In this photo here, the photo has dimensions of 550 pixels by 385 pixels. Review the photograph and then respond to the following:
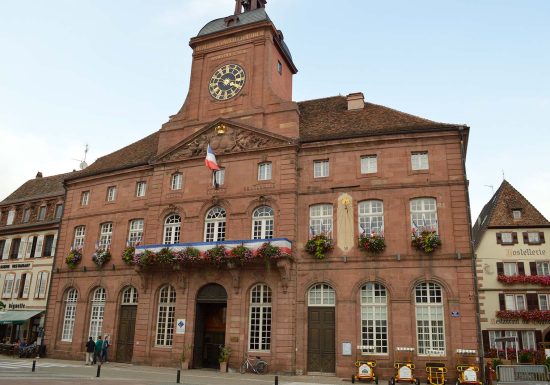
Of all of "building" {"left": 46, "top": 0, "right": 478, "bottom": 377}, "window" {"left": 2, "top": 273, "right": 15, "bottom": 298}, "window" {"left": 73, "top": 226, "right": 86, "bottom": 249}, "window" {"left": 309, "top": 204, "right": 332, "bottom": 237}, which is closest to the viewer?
"building" {"left": 46, "top": 0, "right": 478, "bottom": 377}

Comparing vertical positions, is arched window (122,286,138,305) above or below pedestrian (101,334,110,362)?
above

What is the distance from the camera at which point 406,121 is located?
25.8 meters

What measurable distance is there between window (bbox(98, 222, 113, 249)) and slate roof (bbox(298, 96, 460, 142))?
1367cm

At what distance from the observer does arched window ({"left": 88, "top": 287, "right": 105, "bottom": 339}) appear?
29.4 metres

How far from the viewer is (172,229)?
2830 centimetres

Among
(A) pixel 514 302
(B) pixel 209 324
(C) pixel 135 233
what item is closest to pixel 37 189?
(C) pixel 135 233

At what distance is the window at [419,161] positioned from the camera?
24.4m

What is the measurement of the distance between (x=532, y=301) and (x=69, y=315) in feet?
105

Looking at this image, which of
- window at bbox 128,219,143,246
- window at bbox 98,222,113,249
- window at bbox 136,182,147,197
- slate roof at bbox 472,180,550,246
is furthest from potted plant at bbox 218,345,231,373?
slate roof at bbox 472,180,550,246

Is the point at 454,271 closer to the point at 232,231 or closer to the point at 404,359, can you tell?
the point at 404,359

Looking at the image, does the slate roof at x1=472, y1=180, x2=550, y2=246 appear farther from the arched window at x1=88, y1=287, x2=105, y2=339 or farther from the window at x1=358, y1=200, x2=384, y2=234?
the arched window at x1=88, y1=287, x2=105, y2=339

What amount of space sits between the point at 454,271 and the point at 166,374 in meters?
13.7

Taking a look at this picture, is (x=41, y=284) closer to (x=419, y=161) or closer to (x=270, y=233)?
(x=270, y=233)

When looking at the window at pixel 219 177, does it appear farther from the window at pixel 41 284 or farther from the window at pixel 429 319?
the window at pixel 41 284
